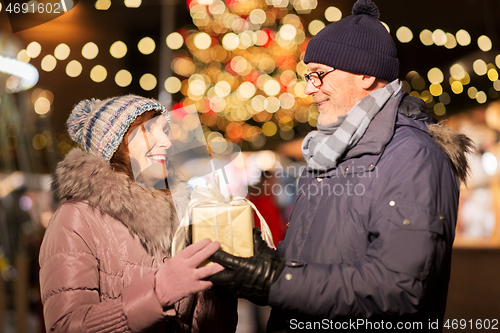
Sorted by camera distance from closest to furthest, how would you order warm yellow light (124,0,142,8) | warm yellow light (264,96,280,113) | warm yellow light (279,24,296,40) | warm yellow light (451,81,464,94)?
warm yellow light (124,0,142,8)
warm yellow light (279,24,296,40)
warm yellow light (451,81,464,94)
warm yellow light (264,96,280,113)

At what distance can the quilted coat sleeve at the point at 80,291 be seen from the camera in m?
1.51

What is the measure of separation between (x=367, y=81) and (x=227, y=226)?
961mm

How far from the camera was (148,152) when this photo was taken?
6.14 ft

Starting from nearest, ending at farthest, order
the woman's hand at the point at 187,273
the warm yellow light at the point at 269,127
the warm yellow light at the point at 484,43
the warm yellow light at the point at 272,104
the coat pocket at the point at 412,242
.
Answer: the coat pocket at the point at 412,242 < the woman's hand at the point at 187,273 < the warm yellow light at the point at 484,43 < the warm yellow light at the point at 272,104 < the warm yellow light at the point at 269,127

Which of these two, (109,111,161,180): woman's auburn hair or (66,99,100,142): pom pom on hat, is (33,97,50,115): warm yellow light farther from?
(109,111,161,180): woman's auburn hair

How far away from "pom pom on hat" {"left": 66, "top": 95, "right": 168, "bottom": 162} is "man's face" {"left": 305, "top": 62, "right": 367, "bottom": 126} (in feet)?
2.83

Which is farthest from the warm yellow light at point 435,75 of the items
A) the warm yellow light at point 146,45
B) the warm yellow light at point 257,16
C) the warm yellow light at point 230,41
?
the warm yellow light at point 146,45

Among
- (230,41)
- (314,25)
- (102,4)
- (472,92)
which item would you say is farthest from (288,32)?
(472,92)

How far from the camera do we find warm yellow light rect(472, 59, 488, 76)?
16.3ft

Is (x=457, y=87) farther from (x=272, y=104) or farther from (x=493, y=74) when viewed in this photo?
(x=272, y=104)

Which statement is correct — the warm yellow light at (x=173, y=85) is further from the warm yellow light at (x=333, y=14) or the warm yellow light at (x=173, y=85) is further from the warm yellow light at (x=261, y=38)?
the warm yellow light at (x=333, y=14)

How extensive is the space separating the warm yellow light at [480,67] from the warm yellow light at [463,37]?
1.28ft

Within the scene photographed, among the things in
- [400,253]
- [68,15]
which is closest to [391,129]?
[400,253]

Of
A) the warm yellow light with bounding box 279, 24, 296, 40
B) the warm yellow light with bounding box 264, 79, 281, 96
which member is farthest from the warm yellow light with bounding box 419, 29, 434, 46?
the warm yellow light with bounding box 264, 79, 281, 96
